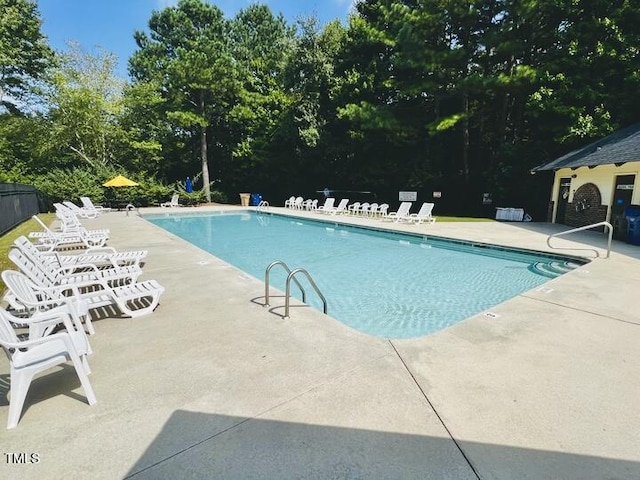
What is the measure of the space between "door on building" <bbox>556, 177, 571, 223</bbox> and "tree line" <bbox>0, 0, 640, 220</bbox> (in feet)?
4.53

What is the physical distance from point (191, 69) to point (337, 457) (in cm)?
2481

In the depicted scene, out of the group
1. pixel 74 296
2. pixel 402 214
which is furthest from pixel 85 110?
pixel 74 296

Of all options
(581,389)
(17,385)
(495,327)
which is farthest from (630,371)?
(17,385)

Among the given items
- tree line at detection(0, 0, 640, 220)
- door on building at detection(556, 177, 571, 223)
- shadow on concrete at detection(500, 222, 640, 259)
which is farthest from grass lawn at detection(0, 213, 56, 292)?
door on building at detection(556, 177, 571, 223)

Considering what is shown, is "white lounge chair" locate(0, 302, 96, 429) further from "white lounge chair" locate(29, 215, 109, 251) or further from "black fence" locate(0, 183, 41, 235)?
"black fence" locate(0, 183, 41, 235)

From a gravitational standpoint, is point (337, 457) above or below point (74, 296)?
below

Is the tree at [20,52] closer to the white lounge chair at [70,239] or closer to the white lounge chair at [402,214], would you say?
the white lounge chair at [70,239]

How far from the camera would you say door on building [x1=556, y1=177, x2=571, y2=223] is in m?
14.3

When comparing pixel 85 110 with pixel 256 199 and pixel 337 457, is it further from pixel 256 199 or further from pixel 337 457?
pixel 337 457

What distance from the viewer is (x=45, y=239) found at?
27.0 feet

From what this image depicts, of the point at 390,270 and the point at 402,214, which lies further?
the point at 402,214

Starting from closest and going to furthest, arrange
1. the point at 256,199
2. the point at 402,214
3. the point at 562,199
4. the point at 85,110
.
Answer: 1. the point at 562,199
2. the point at 402,214
3. the point at 85,110
4. the point at 256,199

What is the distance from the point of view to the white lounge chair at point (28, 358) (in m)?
2.29

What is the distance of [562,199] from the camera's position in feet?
48.2
